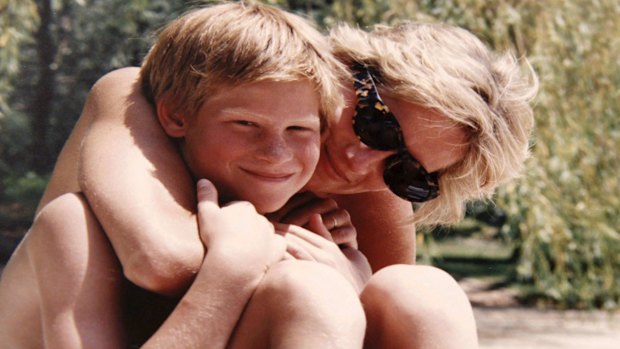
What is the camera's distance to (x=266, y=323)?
1546 millimetres

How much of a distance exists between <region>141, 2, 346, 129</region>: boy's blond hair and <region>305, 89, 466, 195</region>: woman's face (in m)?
0.17

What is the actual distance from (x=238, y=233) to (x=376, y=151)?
1.87 ft

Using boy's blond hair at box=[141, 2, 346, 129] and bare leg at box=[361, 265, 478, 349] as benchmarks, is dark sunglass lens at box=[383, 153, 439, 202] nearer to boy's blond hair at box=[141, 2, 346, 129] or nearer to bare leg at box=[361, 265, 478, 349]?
boy's blond hair at box=[141, 2, 346, 129]

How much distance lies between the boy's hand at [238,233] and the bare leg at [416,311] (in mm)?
183

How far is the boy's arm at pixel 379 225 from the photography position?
2389 mm

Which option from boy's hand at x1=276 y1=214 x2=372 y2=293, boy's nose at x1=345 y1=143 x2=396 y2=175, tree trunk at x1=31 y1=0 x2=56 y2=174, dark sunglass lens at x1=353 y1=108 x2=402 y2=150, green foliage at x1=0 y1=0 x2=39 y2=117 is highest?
dark sunglass lens at x1=353 y1=108 x2=402 y2=150

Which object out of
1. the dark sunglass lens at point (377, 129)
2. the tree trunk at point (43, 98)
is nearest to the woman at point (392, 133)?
the dark sunglass lens at point (377, 129)

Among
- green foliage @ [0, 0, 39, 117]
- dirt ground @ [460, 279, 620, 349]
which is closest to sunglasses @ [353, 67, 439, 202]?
green foliage @ [0, 0, 39, 117]

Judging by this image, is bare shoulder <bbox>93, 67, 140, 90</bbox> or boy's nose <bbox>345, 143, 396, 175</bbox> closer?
bare shoulder <bbox>93, 67, 140, 90</bbox>

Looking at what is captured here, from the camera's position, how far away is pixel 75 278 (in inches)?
63.7

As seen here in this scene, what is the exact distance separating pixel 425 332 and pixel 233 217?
1.20ft

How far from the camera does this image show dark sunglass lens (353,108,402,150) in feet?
6.68

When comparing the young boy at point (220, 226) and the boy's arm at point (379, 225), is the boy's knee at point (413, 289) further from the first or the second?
the boy's arm at point (379, 225)

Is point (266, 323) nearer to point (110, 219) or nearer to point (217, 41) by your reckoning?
point (110, 219)
